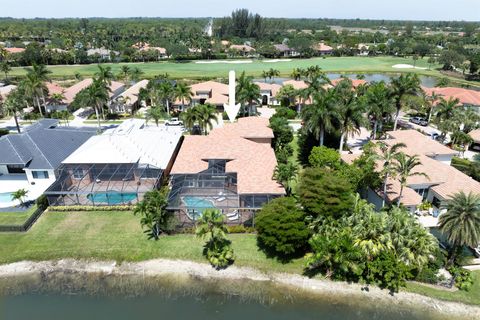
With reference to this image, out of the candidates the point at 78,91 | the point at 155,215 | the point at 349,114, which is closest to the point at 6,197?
the point at 155,215

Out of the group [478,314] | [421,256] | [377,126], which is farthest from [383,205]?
[377,126]

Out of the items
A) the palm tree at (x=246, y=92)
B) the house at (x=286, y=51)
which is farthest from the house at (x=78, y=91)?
the house at (x=286, y=51)

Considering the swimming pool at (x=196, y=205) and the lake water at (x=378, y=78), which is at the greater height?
the lake water at (x=378, y=78)

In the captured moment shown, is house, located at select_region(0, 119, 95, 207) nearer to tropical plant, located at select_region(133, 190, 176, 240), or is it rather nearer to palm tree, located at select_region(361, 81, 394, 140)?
tropical plant, located at select_region(133, 190, 176, 240)

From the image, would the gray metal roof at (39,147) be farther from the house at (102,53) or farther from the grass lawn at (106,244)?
the house at (102,53)

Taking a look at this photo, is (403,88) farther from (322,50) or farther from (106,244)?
(322,50)

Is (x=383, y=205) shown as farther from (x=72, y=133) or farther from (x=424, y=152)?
(x=72, y=133)
